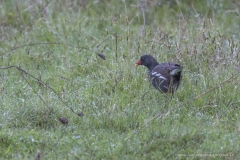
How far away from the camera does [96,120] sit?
17.5 feet

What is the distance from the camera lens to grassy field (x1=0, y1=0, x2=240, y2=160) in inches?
189

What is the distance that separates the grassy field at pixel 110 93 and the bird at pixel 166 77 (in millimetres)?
85

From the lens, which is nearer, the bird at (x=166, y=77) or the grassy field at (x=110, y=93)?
the grassy field at (x=110, y=93)

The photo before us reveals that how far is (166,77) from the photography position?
609 centimetres

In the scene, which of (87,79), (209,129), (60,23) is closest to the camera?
(209,129)

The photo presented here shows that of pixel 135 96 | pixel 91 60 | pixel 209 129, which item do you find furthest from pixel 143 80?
pixel 209 129

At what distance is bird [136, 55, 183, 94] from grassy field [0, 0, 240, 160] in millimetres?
85

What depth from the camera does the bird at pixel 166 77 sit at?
5891mm

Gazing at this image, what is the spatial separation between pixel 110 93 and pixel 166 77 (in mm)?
630

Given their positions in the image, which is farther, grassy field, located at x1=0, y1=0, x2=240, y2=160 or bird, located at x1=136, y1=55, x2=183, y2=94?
bird, located at x1=136, y1=55, x2=183, y2=94

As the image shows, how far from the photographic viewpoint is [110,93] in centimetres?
609

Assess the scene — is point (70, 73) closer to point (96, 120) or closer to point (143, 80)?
point (143, 80)

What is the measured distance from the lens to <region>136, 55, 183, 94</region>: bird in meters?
5.89

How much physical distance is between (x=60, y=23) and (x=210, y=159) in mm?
4185
